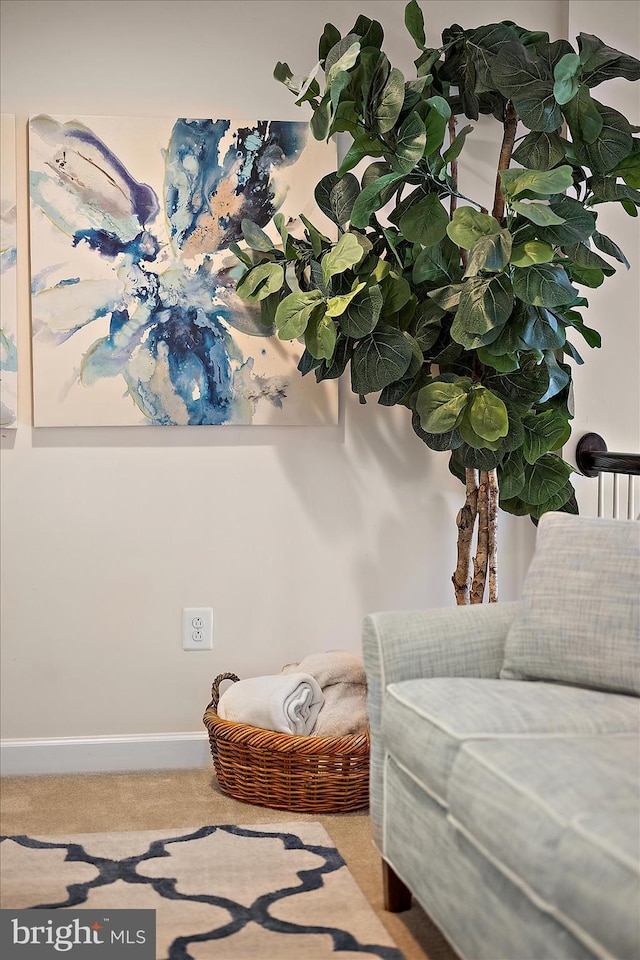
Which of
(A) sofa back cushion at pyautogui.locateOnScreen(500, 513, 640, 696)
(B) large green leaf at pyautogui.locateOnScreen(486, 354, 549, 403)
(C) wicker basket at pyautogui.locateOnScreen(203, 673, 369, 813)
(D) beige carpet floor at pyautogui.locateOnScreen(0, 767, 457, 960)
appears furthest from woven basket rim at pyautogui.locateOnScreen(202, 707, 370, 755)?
(B) large green leaf at pyautogui.locateOnScreen(486, 354, 549, 403)

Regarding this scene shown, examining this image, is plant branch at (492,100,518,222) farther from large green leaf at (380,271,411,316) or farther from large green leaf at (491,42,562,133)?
large green leaf at (380,271,411,316)

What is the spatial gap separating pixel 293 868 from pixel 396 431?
1425 mm

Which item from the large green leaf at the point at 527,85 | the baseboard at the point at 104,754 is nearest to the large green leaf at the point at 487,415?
the large green leaf at the point at 527,85

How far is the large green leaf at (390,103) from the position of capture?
2.51 m

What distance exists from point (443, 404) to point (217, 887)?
1.34 meters

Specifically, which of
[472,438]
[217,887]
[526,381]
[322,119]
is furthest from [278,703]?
[322,119]

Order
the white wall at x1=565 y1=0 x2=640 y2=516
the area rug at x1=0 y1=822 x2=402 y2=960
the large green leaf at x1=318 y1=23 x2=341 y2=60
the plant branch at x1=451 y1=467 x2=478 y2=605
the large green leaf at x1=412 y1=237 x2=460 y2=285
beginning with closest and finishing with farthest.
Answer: the area rug at x1=0 y1=822 x2=402 y2=960
the large green leaf at x1=412 y1=237 x2=460 y2=285
the large green leaf at x1=318 y1=23 x2=341 y2=60
the plant branch at x1=451 y1=467 x2=478 y2=605
the white wall at x1=565 y1=0 x2=640 y2=516

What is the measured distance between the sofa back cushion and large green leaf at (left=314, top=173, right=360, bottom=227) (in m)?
1.17

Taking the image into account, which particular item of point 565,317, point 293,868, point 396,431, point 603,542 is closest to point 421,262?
point 565,317

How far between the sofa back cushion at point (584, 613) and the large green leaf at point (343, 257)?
0.94 m

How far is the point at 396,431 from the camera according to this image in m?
3.17

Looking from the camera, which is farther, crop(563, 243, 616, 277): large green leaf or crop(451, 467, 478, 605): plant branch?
Answer: crop(451, 467, 478, 605): plant branch

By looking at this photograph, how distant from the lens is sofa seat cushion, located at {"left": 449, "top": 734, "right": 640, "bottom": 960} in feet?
3.98

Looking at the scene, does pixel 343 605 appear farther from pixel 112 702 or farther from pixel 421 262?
Result: pixel 421 262
